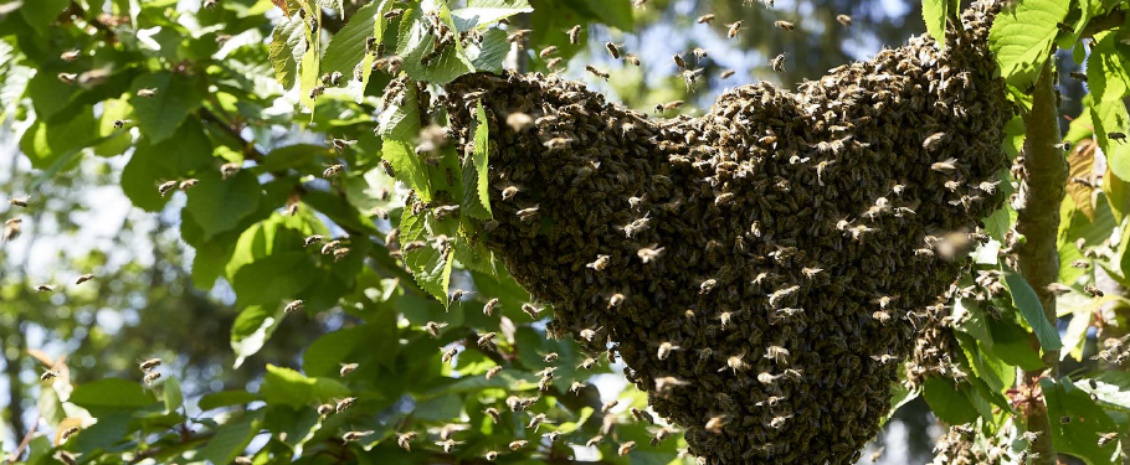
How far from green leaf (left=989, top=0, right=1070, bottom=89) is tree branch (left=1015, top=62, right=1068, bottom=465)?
418mm

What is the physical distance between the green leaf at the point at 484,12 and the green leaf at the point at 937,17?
4.04 feet

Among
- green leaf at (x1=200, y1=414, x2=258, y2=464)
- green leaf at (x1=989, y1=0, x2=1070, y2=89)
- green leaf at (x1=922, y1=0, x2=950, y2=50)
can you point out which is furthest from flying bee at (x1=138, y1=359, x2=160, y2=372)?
green leaf at (x1=989, y1=0, x2=1070, y2=89)

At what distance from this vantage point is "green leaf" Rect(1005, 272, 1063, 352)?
3896 mm

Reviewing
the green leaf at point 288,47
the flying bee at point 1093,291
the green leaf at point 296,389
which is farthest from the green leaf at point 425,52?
the flying bee at point 1093,291

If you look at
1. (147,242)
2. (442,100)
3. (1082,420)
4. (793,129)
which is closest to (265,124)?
(442,100)

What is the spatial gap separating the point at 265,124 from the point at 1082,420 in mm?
3803

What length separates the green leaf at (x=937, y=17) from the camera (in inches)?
128

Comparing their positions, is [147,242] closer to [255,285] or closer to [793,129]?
[255,285]

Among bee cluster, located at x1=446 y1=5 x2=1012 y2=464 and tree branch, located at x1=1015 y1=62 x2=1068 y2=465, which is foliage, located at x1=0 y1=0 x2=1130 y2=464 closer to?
tree branch, located at x1=1015 y1=62 x2=1068 y2=465

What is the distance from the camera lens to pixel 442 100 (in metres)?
3.18

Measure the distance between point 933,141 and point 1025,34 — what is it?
1.56ft

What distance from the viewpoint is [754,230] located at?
3.19 m

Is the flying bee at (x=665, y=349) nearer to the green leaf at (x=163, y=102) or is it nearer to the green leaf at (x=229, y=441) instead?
the green leaf at (x=229, y=441)

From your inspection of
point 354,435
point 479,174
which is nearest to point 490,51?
point 479,174
